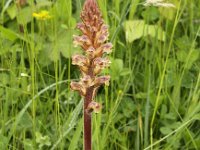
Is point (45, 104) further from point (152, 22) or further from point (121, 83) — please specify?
point (152, 22)

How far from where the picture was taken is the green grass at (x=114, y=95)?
1.87 m

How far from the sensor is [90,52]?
1137mm

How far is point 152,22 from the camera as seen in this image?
9.57ft

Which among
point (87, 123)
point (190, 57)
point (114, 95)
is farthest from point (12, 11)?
point (87, 123)

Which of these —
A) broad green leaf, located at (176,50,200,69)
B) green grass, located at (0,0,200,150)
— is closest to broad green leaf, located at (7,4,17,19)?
green grass, located at (0,0,200,150)

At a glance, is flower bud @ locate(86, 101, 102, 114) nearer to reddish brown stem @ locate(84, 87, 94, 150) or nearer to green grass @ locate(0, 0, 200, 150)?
reddish brown stem @ locate(84, 87, 94, 150)

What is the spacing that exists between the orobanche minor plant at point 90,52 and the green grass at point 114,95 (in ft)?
1.66

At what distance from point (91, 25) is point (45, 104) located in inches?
42.3

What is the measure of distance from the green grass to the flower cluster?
20.5 inches

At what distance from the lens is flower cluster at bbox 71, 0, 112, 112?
1.13 m

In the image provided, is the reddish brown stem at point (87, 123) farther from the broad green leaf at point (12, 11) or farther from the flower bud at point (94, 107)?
the broad green leaf at point (12, 11)

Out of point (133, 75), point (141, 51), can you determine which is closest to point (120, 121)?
point (133, 75)

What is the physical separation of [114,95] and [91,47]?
1.08 meters

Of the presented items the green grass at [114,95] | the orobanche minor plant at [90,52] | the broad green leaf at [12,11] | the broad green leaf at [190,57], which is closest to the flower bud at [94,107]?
the orobanche minor plant at [90,52]
